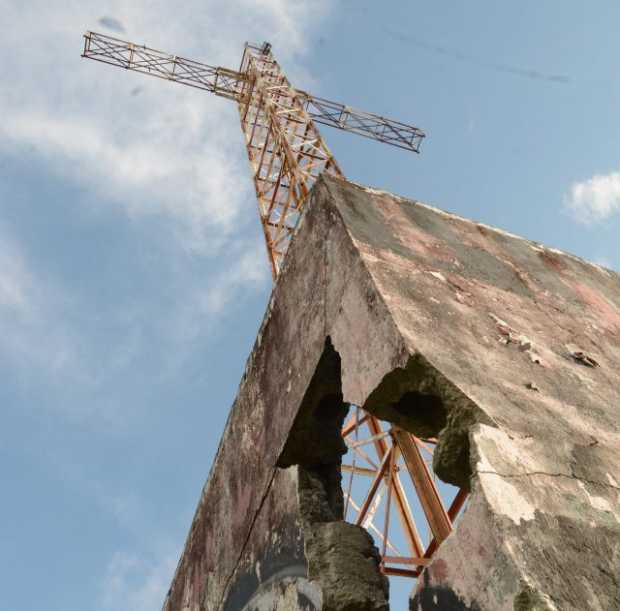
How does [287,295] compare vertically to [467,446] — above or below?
above

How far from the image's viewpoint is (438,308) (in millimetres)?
2787

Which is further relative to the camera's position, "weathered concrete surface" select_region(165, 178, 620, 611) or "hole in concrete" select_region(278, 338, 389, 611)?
→ "hole in concrete" select_region(278, 338, 389, 611)

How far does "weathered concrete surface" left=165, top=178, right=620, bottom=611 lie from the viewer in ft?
6.60

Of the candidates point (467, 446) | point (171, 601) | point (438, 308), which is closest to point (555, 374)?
point (438, 308)

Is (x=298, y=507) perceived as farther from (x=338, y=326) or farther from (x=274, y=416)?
(x=338, y=326)

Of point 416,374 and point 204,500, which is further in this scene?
point 204,500

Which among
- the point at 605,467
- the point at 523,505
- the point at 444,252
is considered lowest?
the point at 523,505

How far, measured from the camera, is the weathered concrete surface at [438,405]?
2012 mm

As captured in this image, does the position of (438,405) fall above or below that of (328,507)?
below

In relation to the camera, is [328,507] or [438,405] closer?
[438,405]

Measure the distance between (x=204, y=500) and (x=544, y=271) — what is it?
2094 millimetres

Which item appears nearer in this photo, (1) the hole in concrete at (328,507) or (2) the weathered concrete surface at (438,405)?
(2) the weathered concrete surface at (438,405)

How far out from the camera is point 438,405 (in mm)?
2531

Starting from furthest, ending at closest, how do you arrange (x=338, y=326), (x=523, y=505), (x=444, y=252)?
(x=444, y=252) → (x=338, y=326) → (x=523, y=505)
